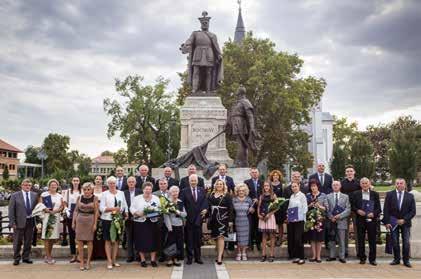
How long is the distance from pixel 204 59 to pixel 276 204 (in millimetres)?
8614

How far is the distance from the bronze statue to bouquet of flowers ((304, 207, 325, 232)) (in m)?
8.40

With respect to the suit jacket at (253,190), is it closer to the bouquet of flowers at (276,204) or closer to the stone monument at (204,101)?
the bouquet of flowers at (276,204)

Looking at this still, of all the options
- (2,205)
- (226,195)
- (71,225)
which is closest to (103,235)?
(71,225)

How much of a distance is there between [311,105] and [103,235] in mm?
32153

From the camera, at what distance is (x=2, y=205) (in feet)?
105

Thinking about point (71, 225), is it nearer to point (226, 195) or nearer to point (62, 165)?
point (226, 195)

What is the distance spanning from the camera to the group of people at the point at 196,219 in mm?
8734

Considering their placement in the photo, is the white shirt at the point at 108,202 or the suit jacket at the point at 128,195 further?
the suit jacket at the point at 128,195

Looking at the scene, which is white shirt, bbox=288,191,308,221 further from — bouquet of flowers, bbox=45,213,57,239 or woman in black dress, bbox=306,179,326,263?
bouquet of flowers, bbox=45,213,57,239

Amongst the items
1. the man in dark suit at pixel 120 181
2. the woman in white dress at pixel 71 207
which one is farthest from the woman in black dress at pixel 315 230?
the woman in white dress at pixel 71 207

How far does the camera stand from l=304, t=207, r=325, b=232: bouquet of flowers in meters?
9.02

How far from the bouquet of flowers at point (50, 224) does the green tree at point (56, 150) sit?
71018 mm

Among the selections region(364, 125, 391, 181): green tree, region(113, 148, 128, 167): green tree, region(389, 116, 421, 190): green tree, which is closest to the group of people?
region(389, 116, 421, 190): green tree

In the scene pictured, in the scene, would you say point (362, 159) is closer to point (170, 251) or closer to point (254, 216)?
point (254, 216)
